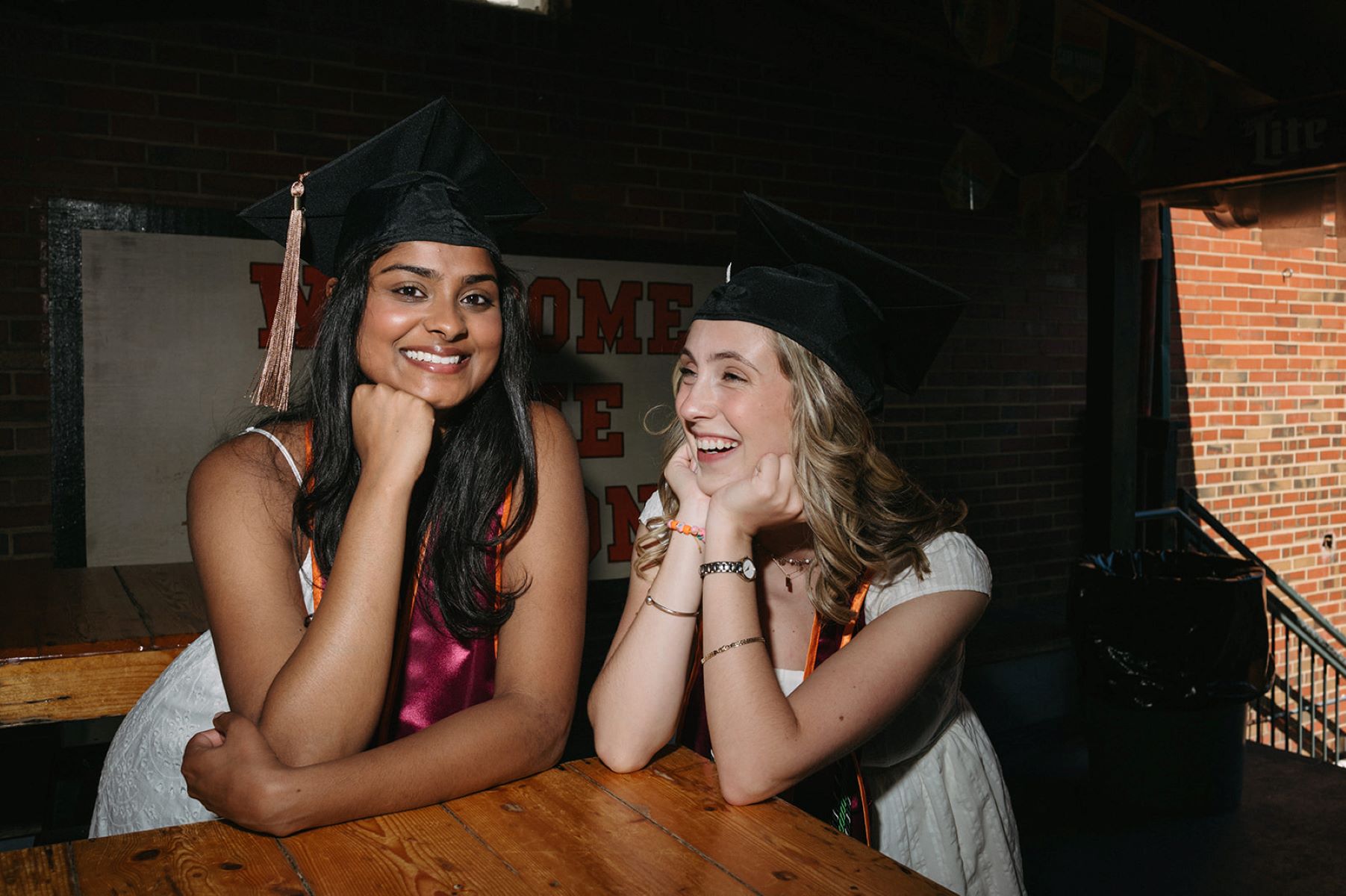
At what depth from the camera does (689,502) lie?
206 cm

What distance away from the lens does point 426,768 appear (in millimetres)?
1484

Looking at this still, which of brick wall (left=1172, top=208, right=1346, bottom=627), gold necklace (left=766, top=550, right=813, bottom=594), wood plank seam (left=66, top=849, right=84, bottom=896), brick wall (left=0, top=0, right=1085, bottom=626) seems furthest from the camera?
brick wall (left=1172, top=208, right=1346, bottom=627)

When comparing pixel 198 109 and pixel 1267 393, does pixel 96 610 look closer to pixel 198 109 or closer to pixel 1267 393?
pixel 198 109

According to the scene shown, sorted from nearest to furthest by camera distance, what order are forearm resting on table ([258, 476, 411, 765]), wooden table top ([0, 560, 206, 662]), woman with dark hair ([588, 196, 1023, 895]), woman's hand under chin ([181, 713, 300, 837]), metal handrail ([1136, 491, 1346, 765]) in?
woman's hand under chin ([181, 713, 300, 837]), forearm resting on table ([258, 476, 411, 765]), woman with dark hair ([588, 196, 1023, 895]), wooden table top ([0, 560, 206, 662]), metal handrail ([1136, 491, 1346, 765])

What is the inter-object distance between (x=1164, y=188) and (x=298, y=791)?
5053 millimetres

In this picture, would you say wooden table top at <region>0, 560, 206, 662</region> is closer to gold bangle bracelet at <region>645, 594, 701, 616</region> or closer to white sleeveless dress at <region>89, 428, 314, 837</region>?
white sleeveless dress at <region>89, 428, 314, 837</region>

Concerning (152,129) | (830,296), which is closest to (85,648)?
(830,296)

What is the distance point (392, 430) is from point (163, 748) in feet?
2.55

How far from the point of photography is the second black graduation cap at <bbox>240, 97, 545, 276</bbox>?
1928 mm

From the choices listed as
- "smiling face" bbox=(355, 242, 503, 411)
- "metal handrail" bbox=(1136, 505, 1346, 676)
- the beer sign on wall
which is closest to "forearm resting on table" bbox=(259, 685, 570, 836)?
"smiling face" bbox=(355, 242, 503, 411)

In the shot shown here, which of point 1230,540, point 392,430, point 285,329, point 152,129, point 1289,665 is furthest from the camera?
point 1289,665

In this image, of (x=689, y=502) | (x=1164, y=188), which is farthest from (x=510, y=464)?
(x=1164, y=188)

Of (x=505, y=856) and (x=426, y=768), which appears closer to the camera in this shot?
(x=505, y=856)

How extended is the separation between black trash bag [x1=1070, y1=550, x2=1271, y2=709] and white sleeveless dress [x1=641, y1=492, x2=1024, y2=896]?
7.89ft
